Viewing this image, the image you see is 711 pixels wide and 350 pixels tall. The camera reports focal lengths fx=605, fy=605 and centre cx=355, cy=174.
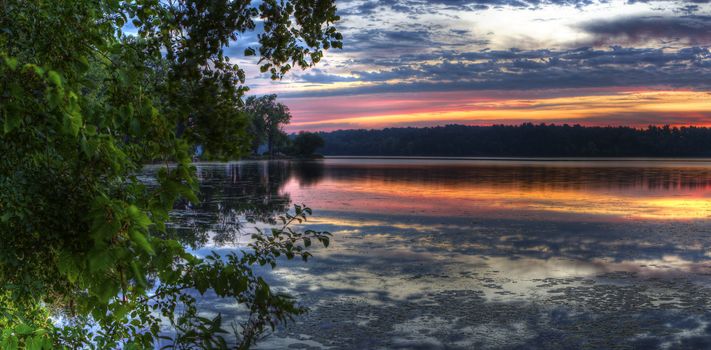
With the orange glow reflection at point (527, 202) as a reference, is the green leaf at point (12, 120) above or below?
above

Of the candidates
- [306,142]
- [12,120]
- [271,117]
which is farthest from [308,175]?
[306,142]

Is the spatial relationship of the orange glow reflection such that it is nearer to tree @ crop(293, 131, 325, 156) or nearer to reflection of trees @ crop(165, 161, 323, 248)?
reflection of trees @ crop(165, 161, 323, 248)

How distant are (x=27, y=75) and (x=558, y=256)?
53.1 ft

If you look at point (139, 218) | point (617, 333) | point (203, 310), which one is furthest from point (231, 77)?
point (617, 333)

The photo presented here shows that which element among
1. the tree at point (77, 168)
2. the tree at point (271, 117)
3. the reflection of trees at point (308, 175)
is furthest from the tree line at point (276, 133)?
the tree at point (77, 168)

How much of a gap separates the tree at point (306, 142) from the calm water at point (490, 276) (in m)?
160

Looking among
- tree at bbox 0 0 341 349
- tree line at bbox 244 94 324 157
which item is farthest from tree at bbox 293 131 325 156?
tree at bbox 0 0 341 349

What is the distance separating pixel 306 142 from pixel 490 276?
177094mm

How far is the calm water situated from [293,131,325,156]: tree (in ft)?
525

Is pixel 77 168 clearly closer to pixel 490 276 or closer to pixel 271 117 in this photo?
pixel 490 276

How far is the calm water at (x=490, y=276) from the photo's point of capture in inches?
400

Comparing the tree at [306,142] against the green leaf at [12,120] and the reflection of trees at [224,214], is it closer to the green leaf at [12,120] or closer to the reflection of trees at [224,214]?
the reflection of trees at [224,214]

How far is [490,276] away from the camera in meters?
14.5

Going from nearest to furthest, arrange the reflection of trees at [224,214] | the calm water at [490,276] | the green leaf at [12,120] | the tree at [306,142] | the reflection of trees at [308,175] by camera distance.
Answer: the green leaf at [12,120]
the calm water at [490,276]
the reflection of trees at [224,214]
the reflection of trees at [308,175]
the tree at [306,142]
